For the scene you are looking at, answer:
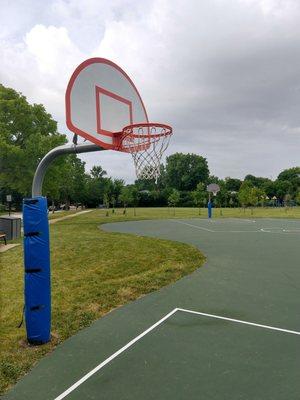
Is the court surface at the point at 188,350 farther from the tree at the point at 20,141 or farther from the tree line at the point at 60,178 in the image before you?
the tree at the point at 20,141

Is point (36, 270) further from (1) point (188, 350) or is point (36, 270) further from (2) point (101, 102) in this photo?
(2) point (101, 102)

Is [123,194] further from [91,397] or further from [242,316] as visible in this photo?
[91,397]

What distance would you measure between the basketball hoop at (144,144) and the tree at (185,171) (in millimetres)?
99158

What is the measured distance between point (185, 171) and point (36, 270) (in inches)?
4151

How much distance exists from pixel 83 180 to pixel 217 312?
62931mm

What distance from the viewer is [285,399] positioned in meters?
4.84

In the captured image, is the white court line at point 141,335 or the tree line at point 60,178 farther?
the tree line at point 60,178

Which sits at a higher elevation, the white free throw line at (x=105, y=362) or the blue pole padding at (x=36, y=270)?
the blue pole padding at (x=36, y=270)

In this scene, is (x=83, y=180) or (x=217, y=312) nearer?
(x=217, y=312)

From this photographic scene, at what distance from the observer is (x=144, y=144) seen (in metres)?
9.17

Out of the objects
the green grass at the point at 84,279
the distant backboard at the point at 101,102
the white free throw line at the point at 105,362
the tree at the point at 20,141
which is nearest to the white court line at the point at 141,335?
the white free throw line at the point at 105,362

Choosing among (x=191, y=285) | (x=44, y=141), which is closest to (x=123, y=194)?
(x=44, y=141)

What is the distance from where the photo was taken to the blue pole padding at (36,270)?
6.69 m

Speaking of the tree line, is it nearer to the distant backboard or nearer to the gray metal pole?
the distant backboard
